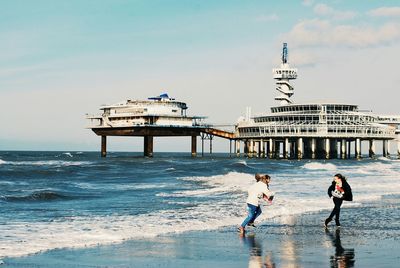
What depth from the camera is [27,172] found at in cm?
5656

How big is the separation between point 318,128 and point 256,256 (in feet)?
310

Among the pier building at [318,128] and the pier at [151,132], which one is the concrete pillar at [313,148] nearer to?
the pier building at [318,128]

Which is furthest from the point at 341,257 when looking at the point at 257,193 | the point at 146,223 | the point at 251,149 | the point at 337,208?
the point at 251,149

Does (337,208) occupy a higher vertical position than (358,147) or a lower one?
lower

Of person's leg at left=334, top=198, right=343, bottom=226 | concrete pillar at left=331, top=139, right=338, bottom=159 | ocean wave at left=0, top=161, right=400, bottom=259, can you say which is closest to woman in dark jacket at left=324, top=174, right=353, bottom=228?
person's leg at left=334, top=198, right=343, bottom=226

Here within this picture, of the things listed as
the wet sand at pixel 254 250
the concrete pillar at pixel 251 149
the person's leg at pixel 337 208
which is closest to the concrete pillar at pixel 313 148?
the concrete pillar at pixel 251 149

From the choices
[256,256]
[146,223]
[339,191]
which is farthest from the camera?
[146,223]

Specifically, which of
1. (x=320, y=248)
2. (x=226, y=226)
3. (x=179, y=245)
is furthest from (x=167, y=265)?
(x=226, y=226)

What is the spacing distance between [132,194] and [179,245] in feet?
55.9

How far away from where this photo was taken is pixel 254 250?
12.6 m

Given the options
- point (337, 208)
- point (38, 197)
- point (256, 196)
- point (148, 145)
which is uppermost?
point (148, 145)

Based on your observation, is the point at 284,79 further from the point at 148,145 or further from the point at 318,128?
the point at 148,145

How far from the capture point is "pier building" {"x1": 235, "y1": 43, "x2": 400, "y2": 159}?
105 m

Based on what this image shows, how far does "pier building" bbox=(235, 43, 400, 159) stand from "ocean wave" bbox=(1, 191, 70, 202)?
7822 cm
